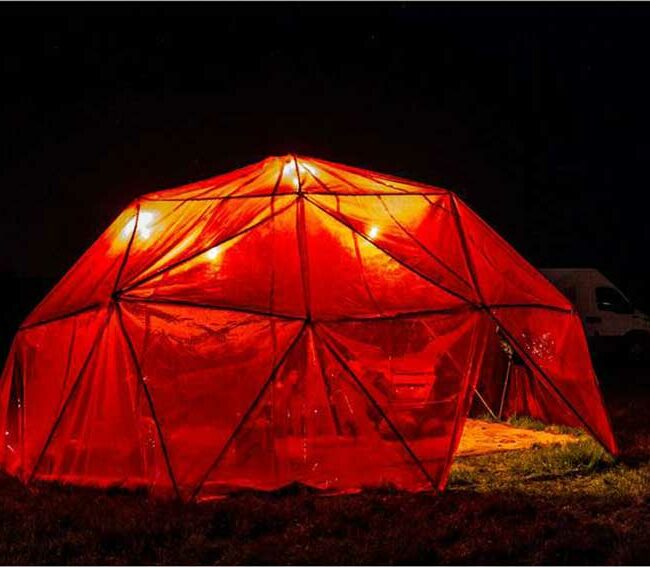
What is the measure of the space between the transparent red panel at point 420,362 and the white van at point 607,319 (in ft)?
39.7

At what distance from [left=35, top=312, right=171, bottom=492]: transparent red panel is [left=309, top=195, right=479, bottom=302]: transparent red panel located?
257 centimetres

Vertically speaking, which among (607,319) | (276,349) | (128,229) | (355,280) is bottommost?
(276,349)

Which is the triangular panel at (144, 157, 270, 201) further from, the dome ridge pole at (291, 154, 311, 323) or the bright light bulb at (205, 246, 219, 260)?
the bright light bulb at (205, 246, 219, 260)

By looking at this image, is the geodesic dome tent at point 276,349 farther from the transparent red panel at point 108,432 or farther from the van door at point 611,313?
the van door at point 611,313

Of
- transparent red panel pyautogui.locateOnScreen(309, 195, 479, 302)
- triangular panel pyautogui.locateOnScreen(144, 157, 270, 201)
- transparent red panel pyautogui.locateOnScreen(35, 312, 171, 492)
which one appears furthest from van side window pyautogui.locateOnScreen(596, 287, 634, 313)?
transparent red panel pyautogui.locateOnScreen(35, 312, 171, 492)

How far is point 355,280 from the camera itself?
29.8 feet

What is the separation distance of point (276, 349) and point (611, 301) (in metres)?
13.9

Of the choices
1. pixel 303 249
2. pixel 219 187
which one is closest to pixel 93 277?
pixel 219 187

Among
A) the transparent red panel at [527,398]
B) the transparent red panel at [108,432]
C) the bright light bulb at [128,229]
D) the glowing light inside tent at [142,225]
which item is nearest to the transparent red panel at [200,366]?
the transparent red panel at [108,432]

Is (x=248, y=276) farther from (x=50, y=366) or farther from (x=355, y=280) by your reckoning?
(x=50, y=366)

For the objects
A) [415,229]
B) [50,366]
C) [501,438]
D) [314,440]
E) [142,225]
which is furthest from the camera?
[501,438]

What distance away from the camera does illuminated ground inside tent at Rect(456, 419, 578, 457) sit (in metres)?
10.3

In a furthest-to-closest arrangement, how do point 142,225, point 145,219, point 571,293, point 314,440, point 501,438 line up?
point 571,293
point 501,438
point 145,219
point 142,225
point 314,440

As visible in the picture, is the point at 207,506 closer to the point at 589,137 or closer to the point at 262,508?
the point at 262,508
